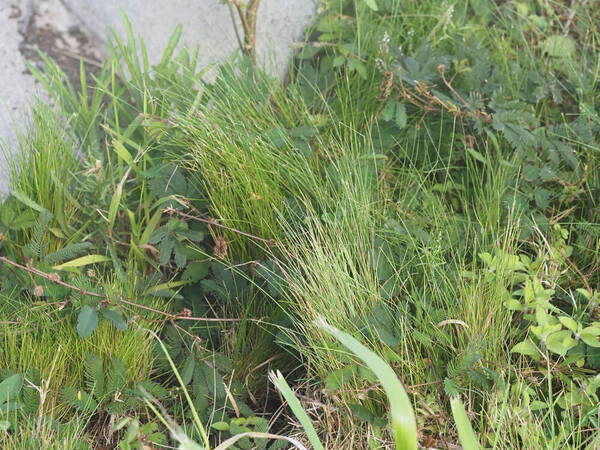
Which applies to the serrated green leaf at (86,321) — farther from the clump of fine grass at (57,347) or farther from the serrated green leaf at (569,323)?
the serrated green leaf at (569,323)

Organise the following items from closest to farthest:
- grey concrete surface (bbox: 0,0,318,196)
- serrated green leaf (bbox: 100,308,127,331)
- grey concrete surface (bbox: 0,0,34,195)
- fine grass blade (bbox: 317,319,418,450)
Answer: fine grass blade (bbox: 317,319,418,450)
serrated green leaf (bbox: 100,308,127,331)
grey concrete surface (bbox: 0,0,34,195)
grey concrete surface (bbox: 0,0,318,196)

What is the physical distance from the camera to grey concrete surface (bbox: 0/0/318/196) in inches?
107

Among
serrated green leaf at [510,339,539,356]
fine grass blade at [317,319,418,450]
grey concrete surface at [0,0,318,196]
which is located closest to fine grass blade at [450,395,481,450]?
fine grass blade at [317,319,418,450]

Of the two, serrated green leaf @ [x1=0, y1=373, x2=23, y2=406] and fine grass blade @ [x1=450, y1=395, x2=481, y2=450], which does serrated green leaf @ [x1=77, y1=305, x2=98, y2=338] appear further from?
fine grass blade @ [x1=450, y1=395, x2=481, y2=450]

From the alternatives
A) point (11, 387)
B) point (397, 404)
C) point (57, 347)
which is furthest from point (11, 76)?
point (397, 404)

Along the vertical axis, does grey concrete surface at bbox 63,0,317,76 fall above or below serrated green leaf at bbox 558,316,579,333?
above

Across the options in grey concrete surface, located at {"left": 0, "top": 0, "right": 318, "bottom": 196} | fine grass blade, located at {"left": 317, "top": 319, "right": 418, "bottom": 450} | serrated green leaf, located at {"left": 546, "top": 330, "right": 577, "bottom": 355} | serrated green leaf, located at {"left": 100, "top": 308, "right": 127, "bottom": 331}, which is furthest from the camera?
grey concrete surface, located at {"left": 0, "top": 0, "right": 318, "bottom": 196}

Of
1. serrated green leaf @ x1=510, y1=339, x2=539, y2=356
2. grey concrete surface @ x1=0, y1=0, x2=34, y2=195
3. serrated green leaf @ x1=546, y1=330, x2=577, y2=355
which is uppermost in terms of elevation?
grey concrete surface @ x1=0, y1=0, x2=34, y2=195

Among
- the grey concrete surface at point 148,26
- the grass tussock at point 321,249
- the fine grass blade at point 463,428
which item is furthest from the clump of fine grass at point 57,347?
the grey concrete surface at point 148,26

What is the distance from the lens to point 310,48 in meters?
2.52

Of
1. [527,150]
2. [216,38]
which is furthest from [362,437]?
[216,38]

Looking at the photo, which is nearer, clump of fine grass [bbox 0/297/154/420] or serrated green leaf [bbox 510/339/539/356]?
serrated green leaf [bbox 510/339/539/356]

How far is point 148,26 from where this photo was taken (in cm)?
278

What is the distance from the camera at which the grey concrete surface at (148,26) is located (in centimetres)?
272
